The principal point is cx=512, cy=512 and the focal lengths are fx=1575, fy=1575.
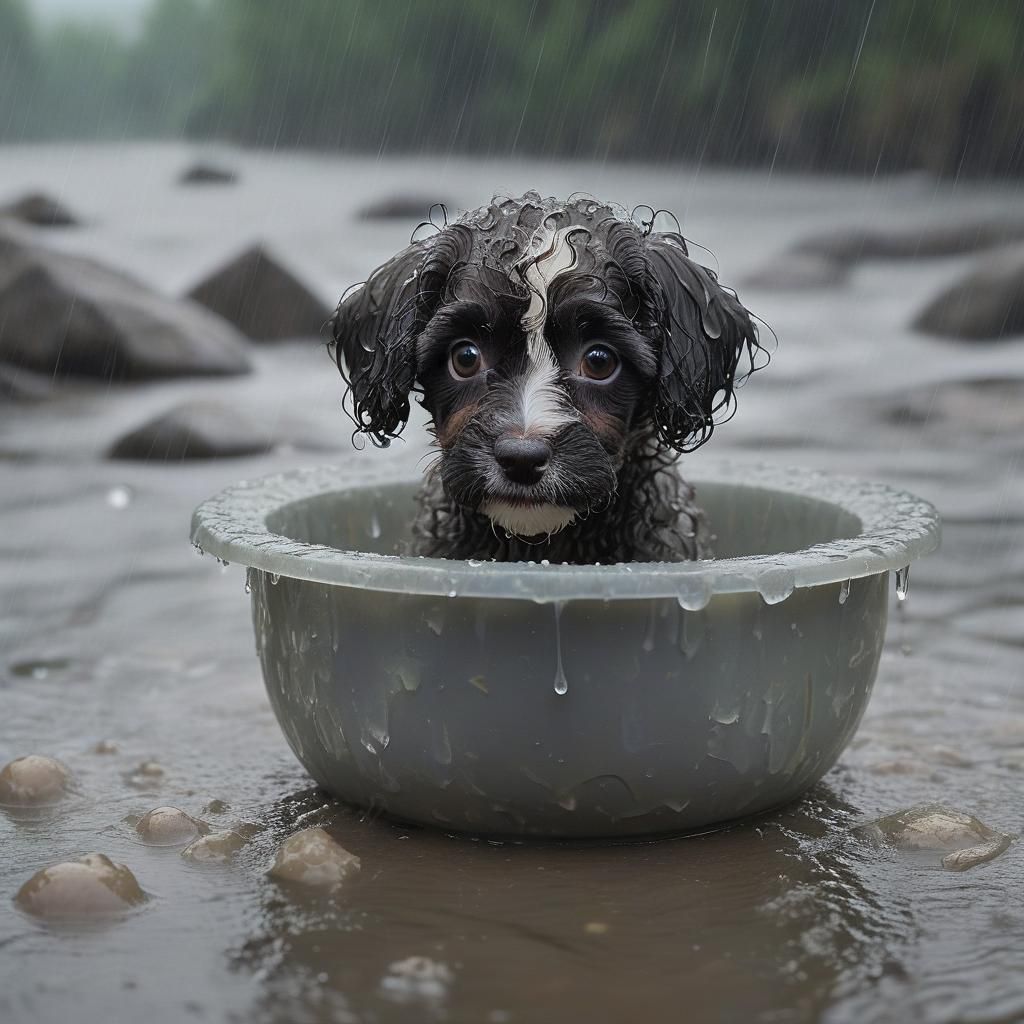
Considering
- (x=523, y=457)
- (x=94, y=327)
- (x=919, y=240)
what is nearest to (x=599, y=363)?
(x=523, y=457)

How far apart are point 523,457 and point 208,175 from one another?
28.9m

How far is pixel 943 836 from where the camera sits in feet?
15.7

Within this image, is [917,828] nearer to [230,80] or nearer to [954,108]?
[954,108]

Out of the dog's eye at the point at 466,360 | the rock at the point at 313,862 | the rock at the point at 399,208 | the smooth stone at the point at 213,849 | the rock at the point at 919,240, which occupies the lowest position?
the smooth stone at the point at 213,849

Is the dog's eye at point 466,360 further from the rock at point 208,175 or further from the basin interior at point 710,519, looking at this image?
the rock at point 208,175

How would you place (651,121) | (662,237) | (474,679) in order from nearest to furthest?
1. (474,679)
2. (662,237)
3. (651,121)

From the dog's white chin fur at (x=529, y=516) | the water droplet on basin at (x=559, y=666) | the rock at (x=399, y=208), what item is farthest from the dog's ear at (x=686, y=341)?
the rock at (x=399, y=208)

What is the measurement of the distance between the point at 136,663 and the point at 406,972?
3.57 metres

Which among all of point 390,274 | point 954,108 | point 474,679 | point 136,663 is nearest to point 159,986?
point 474,679

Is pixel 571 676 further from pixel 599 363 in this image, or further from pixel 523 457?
pixel 599 363

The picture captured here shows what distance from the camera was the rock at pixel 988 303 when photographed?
16.8m

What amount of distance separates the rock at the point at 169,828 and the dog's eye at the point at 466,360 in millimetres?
1642

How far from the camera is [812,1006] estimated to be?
366cm

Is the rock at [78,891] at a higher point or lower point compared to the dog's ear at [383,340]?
lower
